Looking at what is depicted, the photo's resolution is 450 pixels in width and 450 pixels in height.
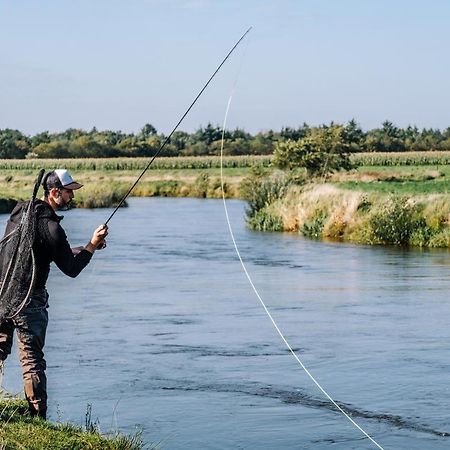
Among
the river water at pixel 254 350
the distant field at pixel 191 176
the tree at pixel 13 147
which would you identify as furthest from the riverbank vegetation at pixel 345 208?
the tree at pixel 13 147

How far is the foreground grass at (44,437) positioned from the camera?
7504 mm

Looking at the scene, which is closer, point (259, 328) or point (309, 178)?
point (259, 328)

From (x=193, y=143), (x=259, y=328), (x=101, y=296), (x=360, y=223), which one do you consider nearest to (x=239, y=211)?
(x=360, y=223)

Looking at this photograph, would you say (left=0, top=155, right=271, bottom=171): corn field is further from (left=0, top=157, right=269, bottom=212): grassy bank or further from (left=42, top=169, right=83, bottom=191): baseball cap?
(left=42, top=169, right=83, bottom=191): baseball cap

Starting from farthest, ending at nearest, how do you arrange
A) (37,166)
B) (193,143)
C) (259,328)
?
(193,143)
(37,166)
(259,328)

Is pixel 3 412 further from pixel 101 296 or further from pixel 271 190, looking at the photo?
pixel 271 190

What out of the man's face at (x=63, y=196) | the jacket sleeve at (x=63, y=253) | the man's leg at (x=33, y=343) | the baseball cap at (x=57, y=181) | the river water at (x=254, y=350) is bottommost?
the river water at (x=254, y=350)

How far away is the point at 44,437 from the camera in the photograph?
7691 millimetres

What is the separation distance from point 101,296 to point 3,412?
12.6 meters

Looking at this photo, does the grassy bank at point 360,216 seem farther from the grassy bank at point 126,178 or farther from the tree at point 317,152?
the grassy bank at point 126,178

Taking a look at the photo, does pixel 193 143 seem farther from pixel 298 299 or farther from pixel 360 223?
pixel 298 299

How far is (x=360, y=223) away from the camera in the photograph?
33375mm

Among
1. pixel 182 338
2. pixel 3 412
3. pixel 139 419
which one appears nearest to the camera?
pixel 3 412

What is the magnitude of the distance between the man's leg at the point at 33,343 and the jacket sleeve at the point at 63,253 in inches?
11.1
